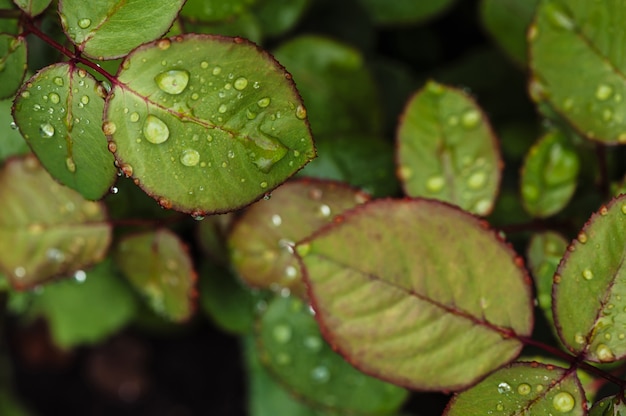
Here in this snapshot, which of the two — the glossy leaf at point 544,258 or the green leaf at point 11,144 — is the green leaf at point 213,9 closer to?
the green leaf at point 11,144

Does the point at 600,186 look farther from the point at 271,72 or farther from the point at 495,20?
the point at 271,72

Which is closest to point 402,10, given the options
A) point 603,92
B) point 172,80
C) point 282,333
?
point 603,92

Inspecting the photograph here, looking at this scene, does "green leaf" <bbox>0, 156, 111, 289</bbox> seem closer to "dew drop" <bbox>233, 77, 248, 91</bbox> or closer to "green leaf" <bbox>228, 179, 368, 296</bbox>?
"green leaf" <bbox>228, 179, 368, 296</bbox>

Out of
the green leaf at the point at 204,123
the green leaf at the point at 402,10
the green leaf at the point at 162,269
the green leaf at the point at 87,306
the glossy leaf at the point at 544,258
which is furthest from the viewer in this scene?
the green leaf at the point at 87,306

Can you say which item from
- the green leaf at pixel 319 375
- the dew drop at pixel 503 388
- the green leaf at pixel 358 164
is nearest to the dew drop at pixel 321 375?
the green leaf at pixel 319 375

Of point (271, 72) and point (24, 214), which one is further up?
point (271, 72)

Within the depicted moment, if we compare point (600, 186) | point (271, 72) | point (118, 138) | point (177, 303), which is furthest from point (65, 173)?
point (600, 186)

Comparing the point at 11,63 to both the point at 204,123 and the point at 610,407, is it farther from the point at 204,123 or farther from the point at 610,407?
the point at 610,407
